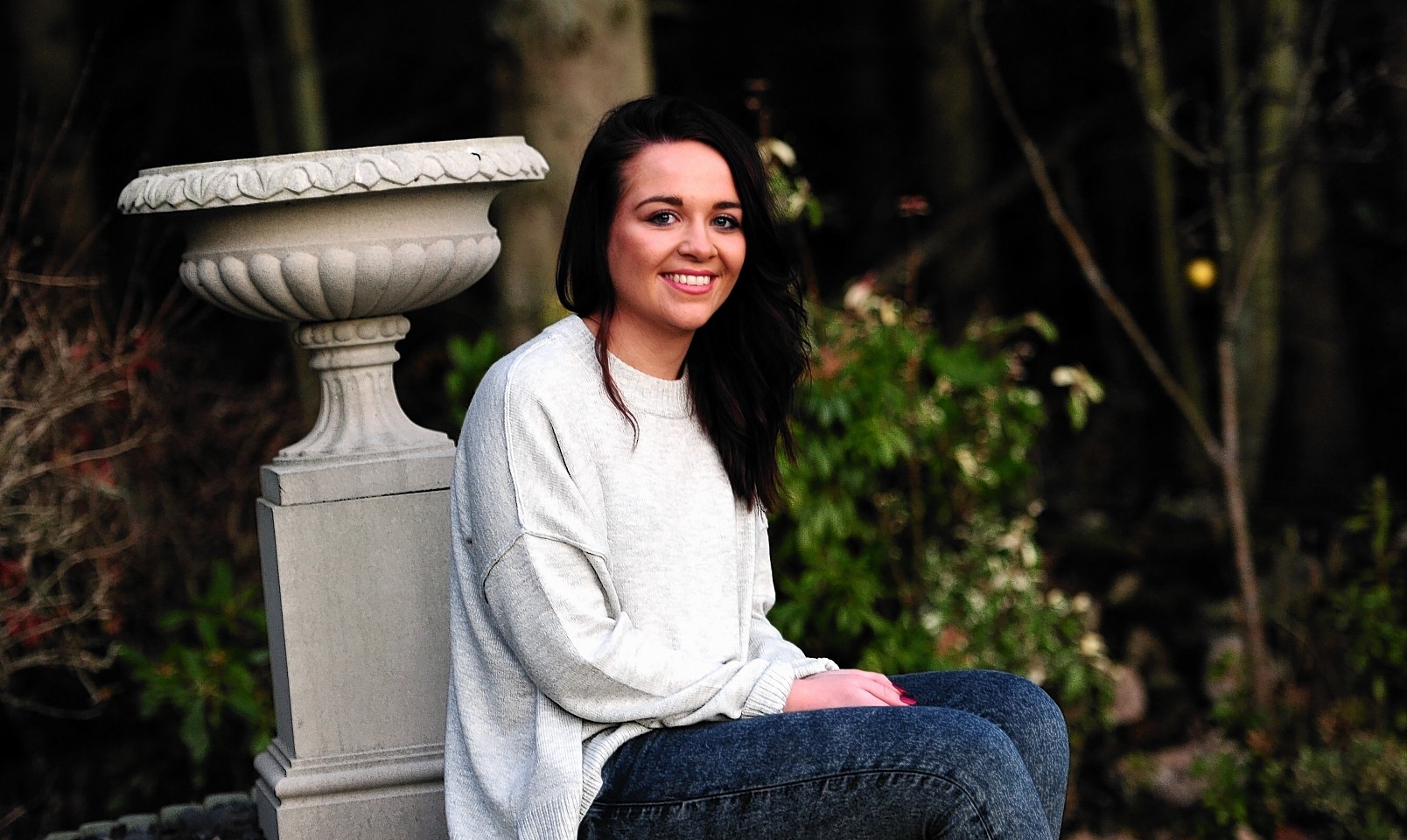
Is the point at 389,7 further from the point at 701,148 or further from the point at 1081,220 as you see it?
the point at 701,148

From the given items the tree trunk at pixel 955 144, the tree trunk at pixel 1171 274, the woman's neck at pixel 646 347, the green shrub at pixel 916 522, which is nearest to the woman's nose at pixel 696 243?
the woman's neck at pixel 646 347

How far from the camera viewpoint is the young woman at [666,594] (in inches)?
79.0

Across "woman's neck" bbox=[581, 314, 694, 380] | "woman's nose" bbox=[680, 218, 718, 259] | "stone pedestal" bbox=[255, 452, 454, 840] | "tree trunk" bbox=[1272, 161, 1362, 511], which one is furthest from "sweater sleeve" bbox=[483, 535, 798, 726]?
"tree trunk" bbox=[1272, 161, 1362, 511]

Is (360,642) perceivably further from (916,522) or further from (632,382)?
(916,522)

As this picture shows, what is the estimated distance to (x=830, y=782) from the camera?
1.99 m

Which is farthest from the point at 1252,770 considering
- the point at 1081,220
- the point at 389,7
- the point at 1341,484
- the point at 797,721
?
the point at 389,7

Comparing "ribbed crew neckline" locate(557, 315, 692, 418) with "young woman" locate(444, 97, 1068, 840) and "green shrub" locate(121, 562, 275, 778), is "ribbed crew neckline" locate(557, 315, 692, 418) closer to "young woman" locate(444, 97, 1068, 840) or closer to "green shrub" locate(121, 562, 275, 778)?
"young woman" locate(444, 97, 1068, 840)

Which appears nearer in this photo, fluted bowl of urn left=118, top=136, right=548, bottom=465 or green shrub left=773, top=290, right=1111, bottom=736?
fluted bowl of urn left=118, top=136, right=548, bottom=465

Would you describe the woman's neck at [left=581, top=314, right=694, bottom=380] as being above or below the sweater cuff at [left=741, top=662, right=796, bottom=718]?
above

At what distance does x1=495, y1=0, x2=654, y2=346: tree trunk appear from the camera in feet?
13.9

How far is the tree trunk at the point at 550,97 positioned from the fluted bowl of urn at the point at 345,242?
141 cm

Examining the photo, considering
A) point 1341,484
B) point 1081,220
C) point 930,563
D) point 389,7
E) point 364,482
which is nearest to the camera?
point 364,482

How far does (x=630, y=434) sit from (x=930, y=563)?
80.8 inches

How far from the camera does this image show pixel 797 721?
206 centimetres
